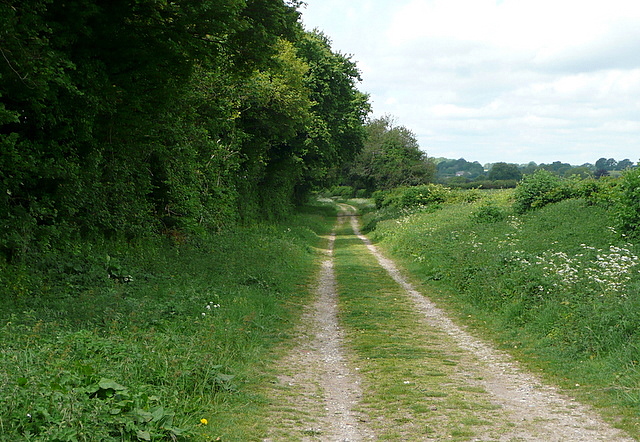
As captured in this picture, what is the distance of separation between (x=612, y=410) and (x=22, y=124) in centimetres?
1097

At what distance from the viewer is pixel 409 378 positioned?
798 centimetres

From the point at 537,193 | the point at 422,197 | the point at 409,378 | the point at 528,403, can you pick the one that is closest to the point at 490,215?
the point at 537,193

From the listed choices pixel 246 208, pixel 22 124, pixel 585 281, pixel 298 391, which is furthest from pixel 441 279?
pixel 246 208

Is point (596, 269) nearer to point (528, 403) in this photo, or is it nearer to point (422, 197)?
point (528, 403)

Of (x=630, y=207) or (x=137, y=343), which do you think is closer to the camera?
(x=137, y=343)

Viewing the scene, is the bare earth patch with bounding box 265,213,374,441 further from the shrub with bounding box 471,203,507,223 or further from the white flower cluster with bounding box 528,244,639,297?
the shrub with bounding box 471,203,507,223

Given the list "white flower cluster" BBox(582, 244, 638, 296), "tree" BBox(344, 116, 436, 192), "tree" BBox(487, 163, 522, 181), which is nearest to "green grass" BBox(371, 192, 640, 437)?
"white flower cluster" BBox(582, 244, 638, 296)

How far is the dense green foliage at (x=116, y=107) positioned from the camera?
1023 centimetres

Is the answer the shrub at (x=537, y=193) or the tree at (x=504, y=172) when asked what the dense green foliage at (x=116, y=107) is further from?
the tree at (x=504, y=172)

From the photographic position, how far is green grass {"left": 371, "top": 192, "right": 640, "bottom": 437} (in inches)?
312

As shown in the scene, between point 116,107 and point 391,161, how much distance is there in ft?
178

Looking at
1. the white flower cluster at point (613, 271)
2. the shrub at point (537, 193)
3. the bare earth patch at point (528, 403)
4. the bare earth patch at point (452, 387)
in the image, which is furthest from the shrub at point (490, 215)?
the bare earth patch at point (528, 403)

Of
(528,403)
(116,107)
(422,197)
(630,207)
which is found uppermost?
(116,107)

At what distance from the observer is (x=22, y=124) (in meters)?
11.6
